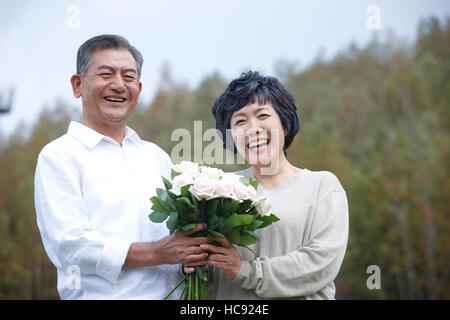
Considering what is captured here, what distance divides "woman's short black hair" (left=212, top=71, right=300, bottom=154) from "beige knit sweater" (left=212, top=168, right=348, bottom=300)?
17.8 inches

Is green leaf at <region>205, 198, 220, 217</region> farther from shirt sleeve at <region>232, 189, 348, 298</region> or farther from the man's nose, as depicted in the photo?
the man's nose

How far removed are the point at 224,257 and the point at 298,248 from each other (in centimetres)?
55

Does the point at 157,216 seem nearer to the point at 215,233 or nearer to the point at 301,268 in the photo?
the point at 215,233

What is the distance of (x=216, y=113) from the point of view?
3432 mm

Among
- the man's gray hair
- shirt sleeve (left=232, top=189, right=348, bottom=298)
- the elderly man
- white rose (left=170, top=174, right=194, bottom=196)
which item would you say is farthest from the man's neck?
shirt sleeve (left=232, top=189, right=348, bottom=298)

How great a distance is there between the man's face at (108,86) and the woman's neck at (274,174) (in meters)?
1.06

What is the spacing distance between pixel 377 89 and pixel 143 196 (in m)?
33.4

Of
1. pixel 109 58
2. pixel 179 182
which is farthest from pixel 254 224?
pixel 109 58

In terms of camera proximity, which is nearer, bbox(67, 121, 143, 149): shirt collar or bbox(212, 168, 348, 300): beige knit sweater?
bbox(212, 168, 348, 300): beige knit sweater

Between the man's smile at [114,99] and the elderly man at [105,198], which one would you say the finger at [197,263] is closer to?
the elderly man at [105,198]

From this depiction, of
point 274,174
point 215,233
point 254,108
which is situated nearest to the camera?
point 215,233

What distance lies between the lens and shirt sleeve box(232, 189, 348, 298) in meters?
2.90

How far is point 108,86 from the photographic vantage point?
10.2 ft

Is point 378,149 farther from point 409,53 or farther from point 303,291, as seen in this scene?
point 303,291
